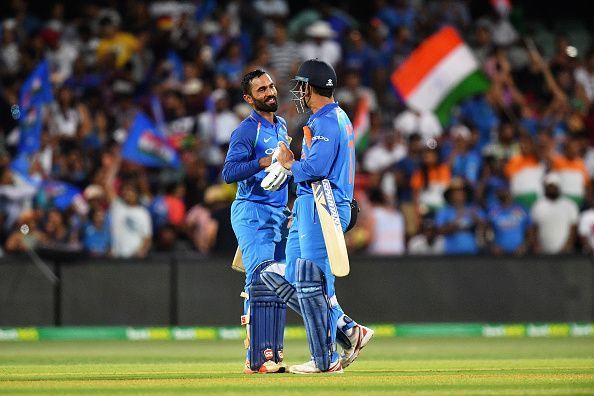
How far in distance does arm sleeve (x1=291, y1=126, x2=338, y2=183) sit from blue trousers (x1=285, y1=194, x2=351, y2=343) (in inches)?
9.1

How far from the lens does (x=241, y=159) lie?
11086 mm

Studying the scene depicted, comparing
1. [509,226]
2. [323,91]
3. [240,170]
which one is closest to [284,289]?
[240,170]

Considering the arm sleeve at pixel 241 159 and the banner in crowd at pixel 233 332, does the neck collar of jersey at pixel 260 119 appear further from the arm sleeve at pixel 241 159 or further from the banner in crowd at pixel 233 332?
the banner in crowd at pixel 233 332

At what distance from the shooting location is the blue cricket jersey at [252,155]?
36.2ft

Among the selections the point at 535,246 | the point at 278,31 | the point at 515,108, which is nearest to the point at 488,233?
the point at 535,246

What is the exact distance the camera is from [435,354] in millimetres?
14305

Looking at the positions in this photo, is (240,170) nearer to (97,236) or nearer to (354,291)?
(354,291)

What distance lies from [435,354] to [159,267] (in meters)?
5.65

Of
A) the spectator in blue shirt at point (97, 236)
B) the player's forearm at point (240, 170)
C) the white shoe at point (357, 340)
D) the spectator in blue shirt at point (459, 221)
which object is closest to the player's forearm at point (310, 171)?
the player's forearm at point (240, 170)

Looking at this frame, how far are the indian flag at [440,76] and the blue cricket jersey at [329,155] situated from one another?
10.2 m

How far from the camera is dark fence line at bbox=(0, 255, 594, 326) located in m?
18.8

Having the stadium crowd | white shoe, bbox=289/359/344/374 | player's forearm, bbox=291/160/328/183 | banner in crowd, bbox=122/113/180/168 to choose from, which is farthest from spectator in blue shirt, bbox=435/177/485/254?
player's forearm, bbox=291/160/328/183

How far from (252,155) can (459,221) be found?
8.12 metres

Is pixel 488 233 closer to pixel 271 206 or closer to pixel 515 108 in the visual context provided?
pixel 515 108
